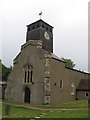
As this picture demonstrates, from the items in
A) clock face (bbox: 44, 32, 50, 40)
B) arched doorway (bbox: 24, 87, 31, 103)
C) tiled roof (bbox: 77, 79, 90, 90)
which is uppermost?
clock face (bbox: 44, 32, 50, 40)

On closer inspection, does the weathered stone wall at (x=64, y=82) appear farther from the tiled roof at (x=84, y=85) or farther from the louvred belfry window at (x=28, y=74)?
the louvred belfry window at (x=28, y=74)

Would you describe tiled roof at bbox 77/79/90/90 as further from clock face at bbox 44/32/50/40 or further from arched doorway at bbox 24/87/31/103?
clock face at bbox 44/32/50/40

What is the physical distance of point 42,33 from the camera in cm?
3431

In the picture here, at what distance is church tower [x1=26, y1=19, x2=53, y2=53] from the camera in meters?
34.0

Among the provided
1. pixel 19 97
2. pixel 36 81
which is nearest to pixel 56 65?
pixel 36 81

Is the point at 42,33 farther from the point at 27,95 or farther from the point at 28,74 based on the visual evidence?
the point at 27,95

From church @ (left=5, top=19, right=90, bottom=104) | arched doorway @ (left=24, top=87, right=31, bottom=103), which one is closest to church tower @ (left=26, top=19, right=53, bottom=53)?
church @ (left=5, top=19, right=90, bottom=104)

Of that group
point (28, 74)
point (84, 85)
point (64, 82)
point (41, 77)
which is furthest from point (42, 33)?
point (84, 85)

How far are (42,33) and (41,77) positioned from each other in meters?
11.1

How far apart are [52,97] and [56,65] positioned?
20.9 ft

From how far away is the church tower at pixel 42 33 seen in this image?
34.0 metres

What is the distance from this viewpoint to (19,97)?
31531 millimetres

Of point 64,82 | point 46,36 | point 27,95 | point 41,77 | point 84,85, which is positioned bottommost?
point 27,95

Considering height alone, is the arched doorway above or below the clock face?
below
